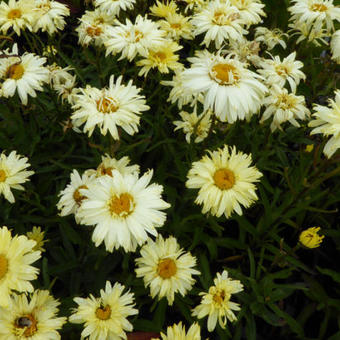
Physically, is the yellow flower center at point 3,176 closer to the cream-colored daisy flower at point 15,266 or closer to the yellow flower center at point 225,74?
the cream-colored daisy flower at point 15,266

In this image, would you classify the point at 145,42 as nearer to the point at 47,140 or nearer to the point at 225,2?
the point at 225,2

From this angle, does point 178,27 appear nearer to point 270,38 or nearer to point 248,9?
point 248,9

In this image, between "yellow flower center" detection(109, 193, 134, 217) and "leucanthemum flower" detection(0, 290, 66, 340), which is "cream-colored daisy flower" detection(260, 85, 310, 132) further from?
"leucanthemum flower" detection(0, 290, 66, 340)

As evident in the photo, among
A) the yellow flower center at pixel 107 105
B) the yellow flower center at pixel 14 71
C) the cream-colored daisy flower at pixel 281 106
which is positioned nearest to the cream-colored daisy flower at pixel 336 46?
the cream-colored daisy flower at pixel 281 106

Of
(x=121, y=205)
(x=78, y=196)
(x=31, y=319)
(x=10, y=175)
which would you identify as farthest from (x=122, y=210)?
(x=10, y=175)

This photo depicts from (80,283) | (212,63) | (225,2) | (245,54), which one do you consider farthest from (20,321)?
(225,2)

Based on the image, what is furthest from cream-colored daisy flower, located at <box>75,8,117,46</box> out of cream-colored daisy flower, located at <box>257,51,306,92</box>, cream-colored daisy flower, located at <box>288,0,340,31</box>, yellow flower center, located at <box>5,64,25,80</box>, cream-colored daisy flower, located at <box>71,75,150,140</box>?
cream-colored daisy flower, located at <box>288,0,340,31</box>
